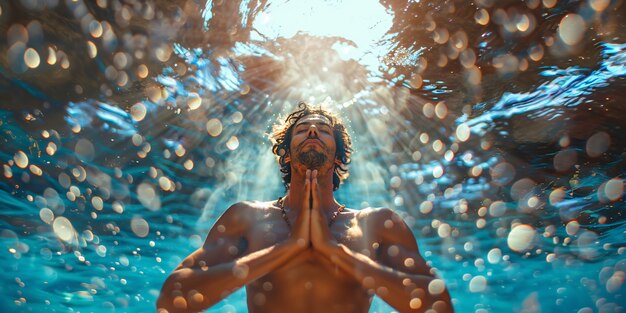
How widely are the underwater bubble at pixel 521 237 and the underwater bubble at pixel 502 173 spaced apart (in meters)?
4.99

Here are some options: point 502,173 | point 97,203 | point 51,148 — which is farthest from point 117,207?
point 502,173

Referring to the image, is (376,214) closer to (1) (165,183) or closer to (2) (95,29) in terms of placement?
(2) (95,29)

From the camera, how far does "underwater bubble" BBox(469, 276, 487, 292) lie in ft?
78.1

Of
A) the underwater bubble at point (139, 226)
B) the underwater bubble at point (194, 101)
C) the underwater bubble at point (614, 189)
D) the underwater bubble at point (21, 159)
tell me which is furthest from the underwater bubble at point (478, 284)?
the underwater bubble at point (21, 159)

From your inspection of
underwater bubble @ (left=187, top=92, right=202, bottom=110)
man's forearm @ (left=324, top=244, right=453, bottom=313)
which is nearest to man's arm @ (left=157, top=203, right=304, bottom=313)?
man's forearm @ (left=324, top=244, right=453, bottom=313)

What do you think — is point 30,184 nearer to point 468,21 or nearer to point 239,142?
point 239,142

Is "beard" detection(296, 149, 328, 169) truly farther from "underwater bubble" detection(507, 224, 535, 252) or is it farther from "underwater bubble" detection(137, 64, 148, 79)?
"underwater bubble" detection(507, 224, 535, 252)

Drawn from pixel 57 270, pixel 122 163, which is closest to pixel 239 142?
pixel 122 163

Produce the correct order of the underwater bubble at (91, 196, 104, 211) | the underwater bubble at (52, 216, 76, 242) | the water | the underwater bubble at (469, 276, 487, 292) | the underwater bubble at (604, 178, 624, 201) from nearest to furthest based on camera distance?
1. the water
2. the underwater bubble at (604, 178, 624, 201)
3. the underwater bubble at (91, 196, 104, 211)
4. the underwater bubble at (52, 216, 76, 242)
5. the underwater bubble at (469, 276, 487, 292)

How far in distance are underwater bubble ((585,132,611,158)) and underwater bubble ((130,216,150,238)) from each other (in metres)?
15.1

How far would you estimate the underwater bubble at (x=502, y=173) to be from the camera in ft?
36.8

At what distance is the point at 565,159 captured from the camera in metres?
10.8

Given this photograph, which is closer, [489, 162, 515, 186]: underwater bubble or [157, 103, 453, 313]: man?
[157, 103, 453, 313]: man

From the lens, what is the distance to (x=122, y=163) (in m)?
12.0
